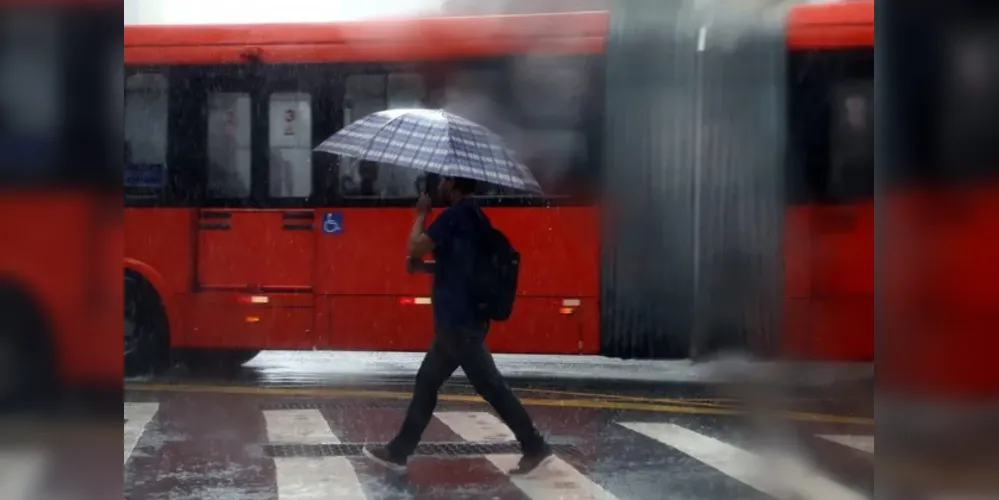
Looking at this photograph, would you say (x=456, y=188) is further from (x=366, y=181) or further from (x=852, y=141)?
(x=852, y=141)

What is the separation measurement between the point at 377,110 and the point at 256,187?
1295mm

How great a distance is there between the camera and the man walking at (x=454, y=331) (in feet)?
21.5

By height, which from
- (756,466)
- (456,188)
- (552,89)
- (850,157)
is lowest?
(756,466)

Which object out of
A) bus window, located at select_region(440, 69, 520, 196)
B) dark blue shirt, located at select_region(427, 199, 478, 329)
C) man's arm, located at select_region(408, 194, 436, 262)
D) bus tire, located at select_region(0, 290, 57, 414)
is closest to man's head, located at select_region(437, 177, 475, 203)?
dark blue shirt, located at select_region(427, 199, 478, 329)

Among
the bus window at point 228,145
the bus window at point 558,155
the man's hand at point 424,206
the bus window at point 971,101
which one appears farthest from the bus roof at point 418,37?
the man's hand at point 424,206

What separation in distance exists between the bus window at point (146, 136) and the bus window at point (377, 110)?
5.37 feet

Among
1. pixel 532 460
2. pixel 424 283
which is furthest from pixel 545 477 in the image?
pixel 424 283

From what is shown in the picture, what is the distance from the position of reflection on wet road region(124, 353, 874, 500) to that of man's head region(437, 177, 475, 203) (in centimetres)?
176

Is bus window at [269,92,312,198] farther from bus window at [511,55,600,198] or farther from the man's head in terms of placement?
the man's head

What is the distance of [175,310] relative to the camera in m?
9.62

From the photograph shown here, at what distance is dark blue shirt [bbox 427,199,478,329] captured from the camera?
21.5 feet

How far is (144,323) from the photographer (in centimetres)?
968

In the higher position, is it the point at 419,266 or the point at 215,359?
the point at 419,266

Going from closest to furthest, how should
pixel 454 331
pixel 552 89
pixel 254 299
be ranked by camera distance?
pixel 454 331
pixel 552 89
pixel 254 299
